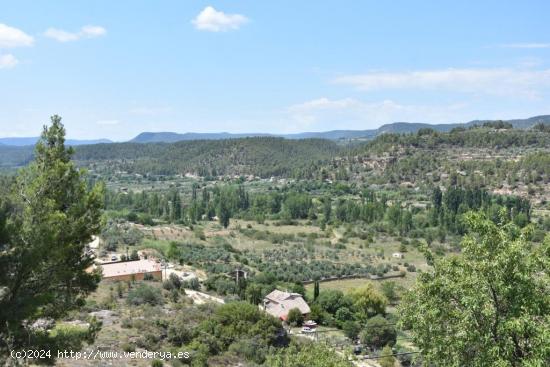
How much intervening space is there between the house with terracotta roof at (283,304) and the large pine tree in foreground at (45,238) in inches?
961

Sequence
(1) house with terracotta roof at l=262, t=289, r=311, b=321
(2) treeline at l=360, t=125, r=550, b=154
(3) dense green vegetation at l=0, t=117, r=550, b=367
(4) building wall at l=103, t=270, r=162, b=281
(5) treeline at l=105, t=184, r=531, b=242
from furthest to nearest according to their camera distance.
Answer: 1. (2) treeline at l=360, t=125, r=550, b=154
2. (5) treeline at l=105, t=184, r=531, b=242
3. (1) house with terracotta roof at l=262, t=289, r=311, b=321
4. (4) building wall at l=103, t=270, r=162, b=281
5. (3) dense green vegetation at l=0, t=117, r=550, b=367

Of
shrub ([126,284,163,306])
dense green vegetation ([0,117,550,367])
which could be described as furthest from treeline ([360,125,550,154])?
shrub ([126,284,163,306])

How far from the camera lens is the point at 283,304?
3606cm

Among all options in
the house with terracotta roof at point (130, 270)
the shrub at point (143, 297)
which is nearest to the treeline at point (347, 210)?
the house with terracotta roof at point (130, 270)

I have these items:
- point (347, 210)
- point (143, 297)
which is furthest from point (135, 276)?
point (347, 210)

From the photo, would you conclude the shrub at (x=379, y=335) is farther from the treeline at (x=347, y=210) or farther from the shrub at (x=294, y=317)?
the treeline at (x=347, y=210)

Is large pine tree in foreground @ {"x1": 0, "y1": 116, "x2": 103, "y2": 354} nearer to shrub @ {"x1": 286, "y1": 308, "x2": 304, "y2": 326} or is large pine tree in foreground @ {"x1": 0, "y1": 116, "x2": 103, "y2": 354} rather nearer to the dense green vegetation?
the dense green vegetation

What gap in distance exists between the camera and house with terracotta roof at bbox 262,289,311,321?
116 ft

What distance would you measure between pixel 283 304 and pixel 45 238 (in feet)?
89.8

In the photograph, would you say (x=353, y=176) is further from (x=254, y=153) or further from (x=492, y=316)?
(x=492, y=316)

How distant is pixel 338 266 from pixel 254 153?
14331 centimetres

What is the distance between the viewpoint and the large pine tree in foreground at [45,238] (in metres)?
10.2

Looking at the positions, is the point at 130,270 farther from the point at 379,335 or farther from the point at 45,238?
the point at 45,238

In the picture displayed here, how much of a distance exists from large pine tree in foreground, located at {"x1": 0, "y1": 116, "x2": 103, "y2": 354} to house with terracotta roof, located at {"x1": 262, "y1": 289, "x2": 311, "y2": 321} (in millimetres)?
24410
